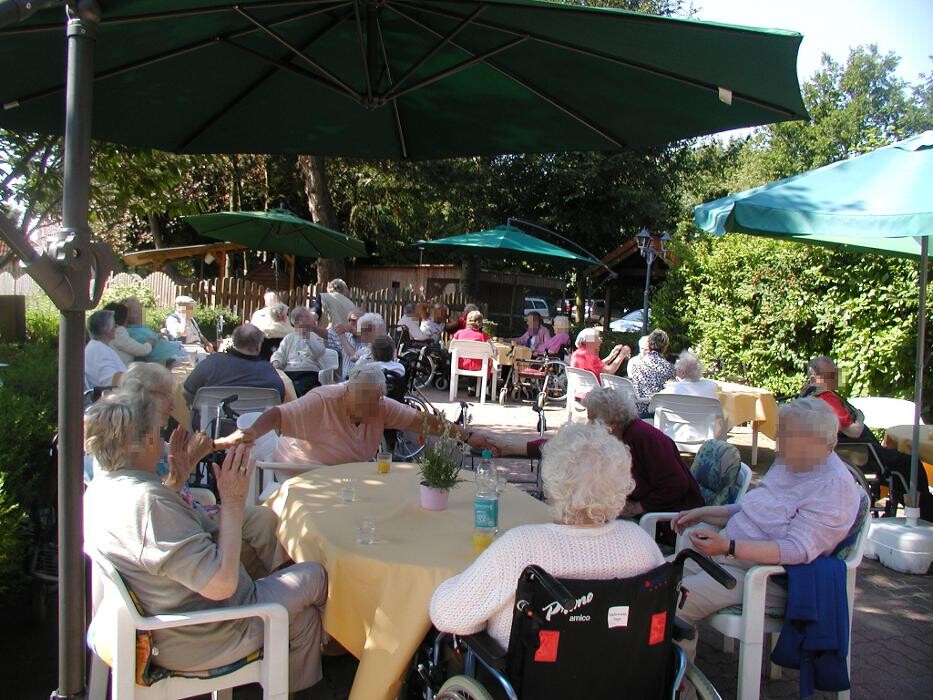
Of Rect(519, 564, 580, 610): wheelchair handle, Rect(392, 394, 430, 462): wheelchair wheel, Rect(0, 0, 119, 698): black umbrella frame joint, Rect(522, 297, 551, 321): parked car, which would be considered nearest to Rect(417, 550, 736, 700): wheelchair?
Rect(519, 564, 580, 610): wheelchair handle

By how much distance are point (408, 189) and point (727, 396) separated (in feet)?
41.3

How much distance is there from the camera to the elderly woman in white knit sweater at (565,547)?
2033 mm

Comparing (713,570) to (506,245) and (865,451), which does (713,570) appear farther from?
(506,245)

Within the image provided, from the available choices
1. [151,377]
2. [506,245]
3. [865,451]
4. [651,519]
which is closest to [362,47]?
[151,377]

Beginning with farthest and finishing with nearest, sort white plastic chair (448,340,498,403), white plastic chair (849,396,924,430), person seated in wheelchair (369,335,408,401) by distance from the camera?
white plastic chair (448,340,498,403) → white plastic chair (849,396,924,430) → person seated in wheelchair (369,335,408,401)

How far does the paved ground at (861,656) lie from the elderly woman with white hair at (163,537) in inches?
32.5

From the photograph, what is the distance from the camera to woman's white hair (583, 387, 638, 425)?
368 centimetres

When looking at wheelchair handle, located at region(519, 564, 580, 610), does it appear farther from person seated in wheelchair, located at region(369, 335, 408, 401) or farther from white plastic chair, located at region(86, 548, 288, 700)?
person seated in wheelchair, located at region(369, 335, 408, 401)

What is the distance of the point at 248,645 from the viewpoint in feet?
7.70

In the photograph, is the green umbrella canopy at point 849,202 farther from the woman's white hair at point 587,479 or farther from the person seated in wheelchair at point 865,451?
the woman's white hair at point 587,479

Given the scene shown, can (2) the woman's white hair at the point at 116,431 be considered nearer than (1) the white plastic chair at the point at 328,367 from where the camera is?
Yes

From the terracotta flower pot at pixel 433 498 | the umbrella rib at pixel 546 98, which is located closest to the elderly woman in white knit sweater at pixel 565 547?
the terracotta flower pot at pixel 433 498

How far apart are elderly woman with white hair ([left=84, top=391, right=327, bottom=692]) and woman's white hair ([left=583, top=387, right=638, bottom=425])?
5.94ft

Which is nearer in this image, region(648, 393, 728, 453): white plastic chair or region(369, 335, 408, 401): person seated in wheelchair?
region(369, 335, 408, 401): person seated in wheelchair
